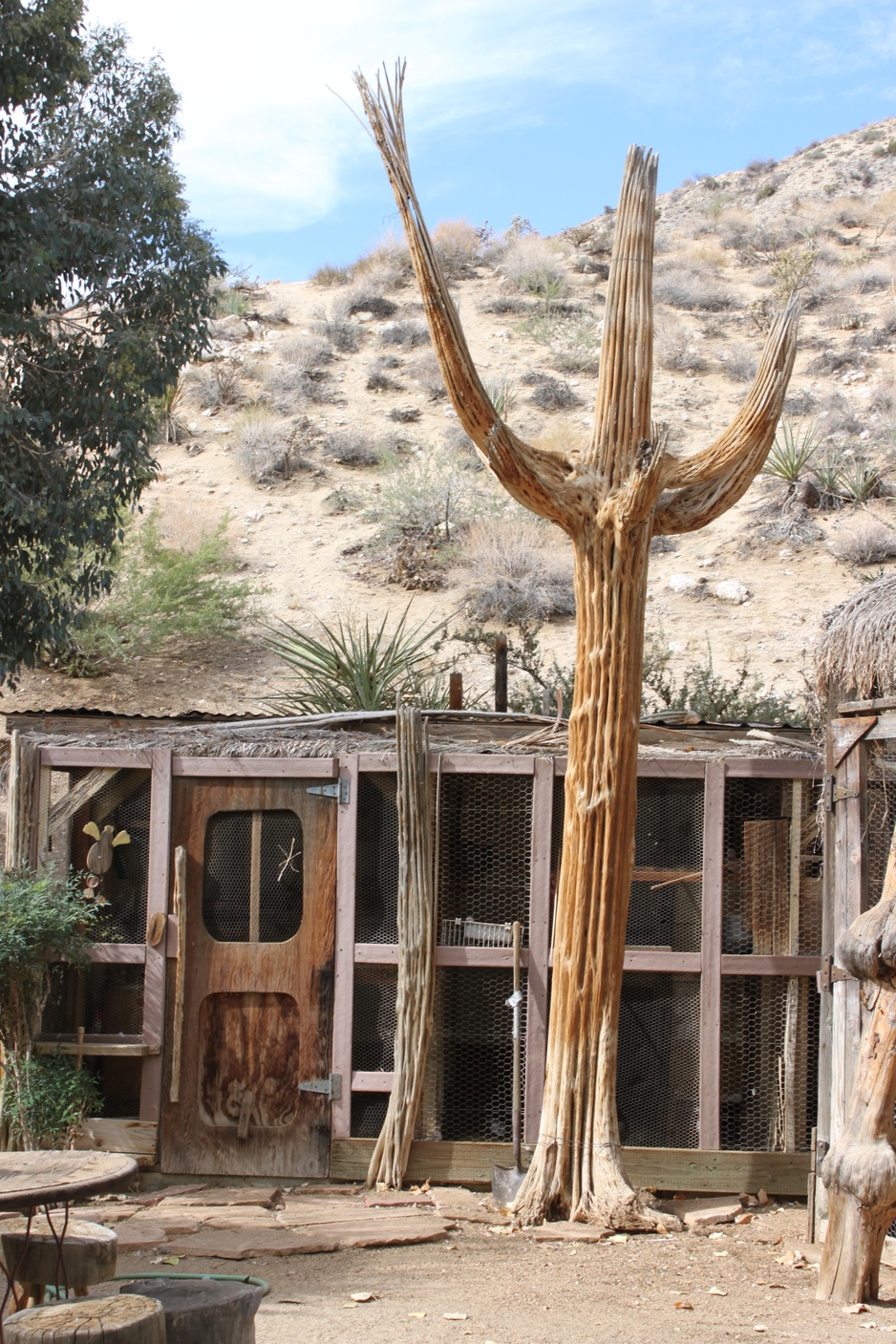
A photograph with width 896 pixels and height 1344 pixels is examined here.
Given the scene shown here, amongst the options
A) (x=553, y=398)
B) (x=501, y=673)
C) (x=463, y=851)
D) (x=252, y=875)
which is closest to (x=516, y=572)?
(x=553, y=398)

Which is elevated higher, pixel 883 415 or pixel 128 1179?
pixel 883 415

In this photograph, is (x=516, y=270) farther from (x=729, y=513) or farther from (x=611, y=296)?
(x=611, y=296)

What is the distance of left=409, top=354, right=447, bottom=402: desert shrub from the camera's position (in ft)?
77.8

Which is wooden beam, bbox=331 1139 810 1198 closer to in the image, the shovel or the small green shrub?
the shovel

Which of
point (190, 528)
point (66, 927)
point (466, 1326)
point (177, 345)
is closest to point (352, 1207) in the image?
point (466, 1326)

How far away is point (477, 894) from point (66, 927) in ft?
7.58

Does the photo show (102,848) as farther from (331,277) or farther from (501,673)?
(331,277)

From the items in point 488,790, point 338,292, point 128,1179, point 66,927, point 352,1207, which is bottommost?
point 352,1207

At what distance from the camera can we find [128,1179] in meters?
4.13

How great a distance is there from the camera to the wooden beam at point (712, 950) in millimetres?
6762

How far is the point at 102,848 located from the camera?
23.4 ft

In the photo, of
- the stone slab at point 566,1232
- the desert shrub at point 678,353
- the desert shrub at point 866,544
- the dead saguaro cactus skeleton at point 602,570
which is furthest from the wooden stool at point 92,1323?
the desert shrub at point 678,353

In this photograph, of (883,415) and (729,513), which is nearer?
(729,513)

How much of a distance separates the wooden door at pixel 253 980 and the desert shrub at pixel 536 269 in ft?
72.6
